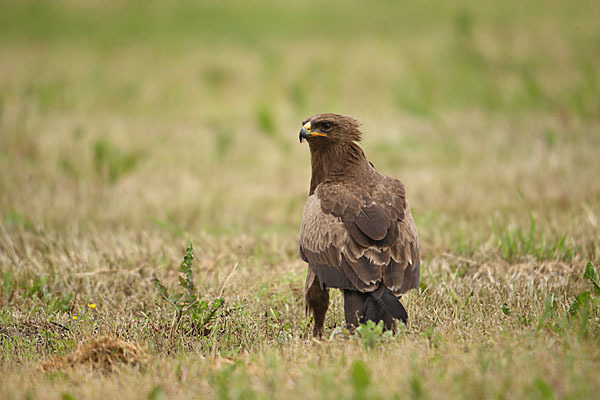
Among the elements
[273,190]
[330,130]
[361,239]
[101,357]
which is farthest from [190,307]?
[273,190]

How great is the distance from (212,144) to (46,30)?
1096 cm

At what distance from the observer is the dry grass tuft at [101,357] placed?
12.5 feet

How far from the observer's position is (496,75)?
15297mm

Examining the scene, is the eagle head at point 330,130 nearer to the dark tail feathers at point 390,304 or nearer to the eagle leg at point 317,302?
the eagle leg at point 317,302

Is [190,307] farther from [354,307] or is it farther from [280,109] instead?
[280,109]

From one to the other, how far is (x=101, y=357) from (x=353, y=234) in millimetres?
1807

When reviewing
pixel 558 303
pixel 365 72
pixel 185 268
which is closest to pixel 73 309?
pixel 185 268

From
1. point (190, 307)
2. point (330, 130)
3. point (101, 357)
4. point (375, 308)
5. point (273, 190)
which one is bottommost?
point (101, 357)

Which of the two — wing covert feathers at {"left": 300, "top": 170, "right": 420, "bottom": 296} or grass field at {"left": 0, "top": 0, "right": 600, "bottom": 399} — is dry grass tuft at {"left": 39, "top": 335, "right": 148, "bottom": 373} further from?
wing covert feathers at {"left": 300, "top": 170, "right": 420, "bottom": 296}

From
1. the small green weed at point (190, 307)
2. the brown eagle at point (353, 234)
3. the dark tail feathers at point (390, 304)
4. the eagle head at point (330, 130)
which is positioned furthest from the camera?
the eagle head at point (330, 130)

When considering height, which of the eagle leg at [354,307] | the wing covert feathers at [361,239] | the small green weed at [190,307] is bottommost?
the small green weed at [190,307]

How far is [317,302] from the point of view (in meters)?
4.53

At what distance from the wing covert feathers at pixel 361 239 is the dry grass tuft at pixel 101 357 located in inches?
52.1

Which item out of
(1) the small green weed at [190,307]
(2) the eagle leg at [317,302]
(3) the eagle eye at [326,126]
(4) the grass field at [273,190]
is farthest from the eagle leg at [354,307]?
(3) the eagle eye at [326,126]
